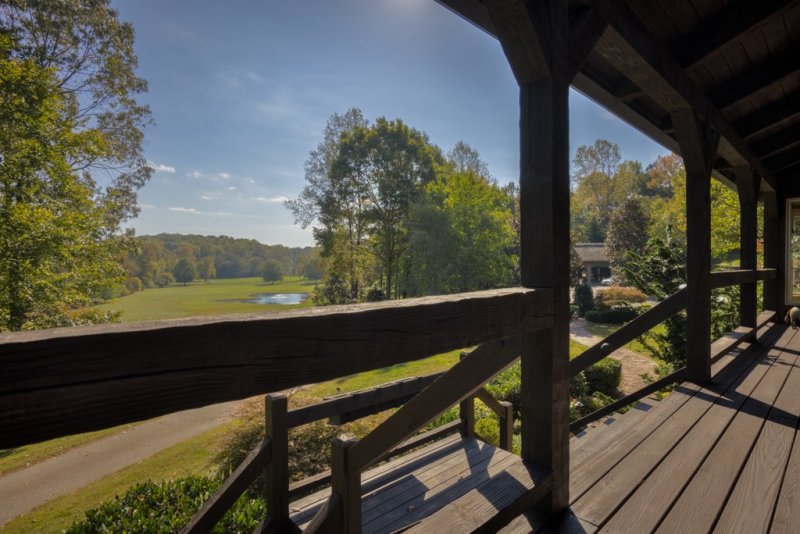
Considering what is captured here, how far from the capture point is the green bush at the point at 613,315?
1617 centimetres

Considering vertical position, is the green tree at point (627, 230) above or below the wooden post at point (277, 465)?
above

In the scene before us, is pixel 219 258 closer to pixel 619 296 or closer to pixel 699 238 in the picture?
pixel 619 296

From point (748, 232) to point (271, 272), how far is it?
59446 millimetres

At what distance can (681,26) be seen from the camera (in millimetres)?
2496

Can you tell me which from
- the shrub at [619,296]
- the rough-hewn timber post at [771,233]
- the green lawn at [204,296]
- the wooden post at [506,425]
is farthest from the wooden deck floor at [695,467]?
the green lawn at [204,296]

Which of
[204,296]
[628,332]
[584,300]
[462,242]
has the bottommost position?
[204,296]

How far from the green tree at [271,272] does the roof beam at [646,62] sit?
197 feet

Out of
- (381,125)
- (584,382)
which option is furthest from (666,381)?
(381,125)

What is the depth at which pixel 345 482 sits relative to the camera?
1.57 m

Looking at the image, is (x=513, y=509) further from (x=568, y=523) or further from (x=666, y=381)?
(x=666, y=381)

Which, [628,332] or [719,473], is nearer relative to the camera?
[719,473]

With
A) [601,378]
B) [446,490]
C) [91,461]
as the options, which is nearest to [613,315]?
[601,378]

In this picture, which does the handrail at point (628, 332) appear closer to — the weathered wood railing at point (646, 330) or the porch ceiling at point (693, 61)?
the weathered wood railing at point (646, 330)

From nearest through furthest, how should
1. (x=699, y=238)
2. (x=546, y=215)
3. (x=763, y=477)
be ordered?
1. (x=546, y=215)
2. (x=763, y=477)
3. (x=699, y=238)
